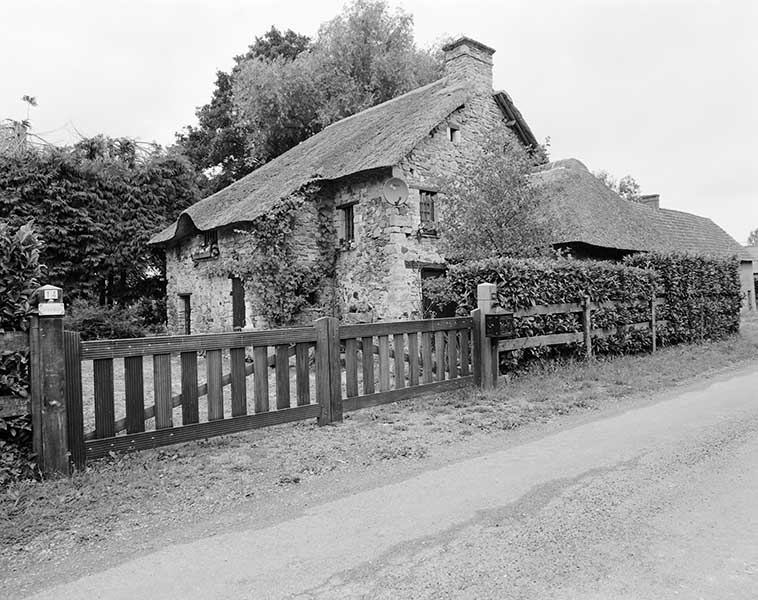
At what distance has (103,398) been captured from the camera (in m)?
4.73

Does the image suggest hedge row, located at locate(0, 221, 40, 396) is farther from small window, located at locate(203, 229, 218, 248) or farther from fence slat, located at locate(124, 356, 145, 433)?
small window, located at locate(203, 229, 218, 248)

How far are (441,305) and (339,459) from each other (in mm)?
5189

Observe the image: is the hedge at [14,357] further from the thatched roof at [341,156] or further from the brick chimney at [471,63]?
the brick chimney at [471,63]

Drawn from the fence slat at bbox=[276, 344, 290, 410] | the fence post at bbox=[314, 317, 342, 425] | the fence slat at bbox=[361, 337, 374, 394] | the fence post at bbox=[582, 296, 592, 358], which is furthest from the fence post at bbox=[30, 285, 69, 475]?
the fence post at bbox=[582, 296, 592, 358]

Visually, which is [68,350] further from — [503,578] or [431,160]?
[431,160]

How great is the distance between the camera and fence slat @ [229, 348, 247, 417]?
554 cm

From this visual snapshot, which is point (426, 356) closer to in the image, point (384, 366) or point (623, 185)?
point (384, 366)

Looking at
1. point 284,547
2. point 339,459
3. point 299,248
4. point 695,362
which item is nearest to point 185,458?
point 339,459

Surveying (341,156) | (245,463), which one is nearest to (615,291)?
(341,156)

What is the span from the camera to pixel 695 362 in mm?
10797

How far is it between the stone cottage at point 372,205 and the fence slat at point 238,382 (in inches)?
343

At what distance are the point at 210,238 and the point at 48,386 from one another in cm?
1280

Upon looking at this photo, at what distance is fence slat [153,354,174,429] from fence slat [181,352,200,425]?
0.16 metres

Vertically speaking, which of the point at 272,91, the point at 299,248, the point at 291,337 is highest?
the point at 272,91
